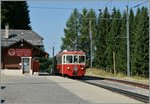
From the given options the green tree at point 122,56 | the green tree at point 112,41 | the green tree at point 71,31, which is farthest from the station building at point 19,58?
the green tree at point 71,31

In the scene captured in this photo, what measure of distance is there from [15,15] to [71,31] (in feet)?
120

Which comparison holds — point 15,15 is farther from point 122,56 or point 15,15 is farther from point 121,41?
point 122,56

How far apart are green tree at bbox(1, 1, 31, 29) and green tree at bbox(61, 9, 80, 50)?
26006 millimetres

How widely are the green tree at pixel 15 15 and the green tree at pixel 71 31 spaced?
26006mm

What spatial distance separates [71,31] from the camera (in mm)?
124312

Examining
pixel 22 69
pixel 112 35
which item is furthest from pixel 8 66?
pixel 112 35

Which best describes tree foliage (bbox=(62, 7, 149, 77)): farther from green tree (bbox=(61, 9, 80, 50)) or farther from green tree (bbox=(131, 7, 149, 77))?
green tree (bbox=(61, 9, 80, 50))

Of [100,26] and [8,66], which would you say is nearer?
[8,66]

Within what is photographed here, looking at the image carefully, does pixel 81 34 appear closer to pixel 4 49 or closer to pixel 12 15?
pixel 12 15

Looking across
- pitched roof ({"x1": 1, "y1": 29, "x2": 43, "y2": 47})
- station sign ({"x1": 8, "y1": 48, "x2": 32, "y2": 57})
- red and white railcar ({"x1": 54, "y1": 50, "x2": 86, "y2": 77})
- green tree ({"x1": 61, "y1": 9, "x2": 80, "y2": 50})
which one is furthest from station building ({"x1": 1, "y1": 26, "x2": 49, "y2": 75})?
green tree ({"x1": 61, "y1": 9, "x2": 80, "y2": 50})

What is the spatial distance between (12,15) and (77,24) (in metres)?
39.9

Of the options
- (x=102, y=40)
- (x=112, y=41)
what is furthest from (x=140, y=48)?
(x=102, y=40)

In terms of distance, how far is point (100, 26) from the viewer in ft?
305

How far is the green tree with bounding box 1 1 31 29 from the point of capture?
270ft
